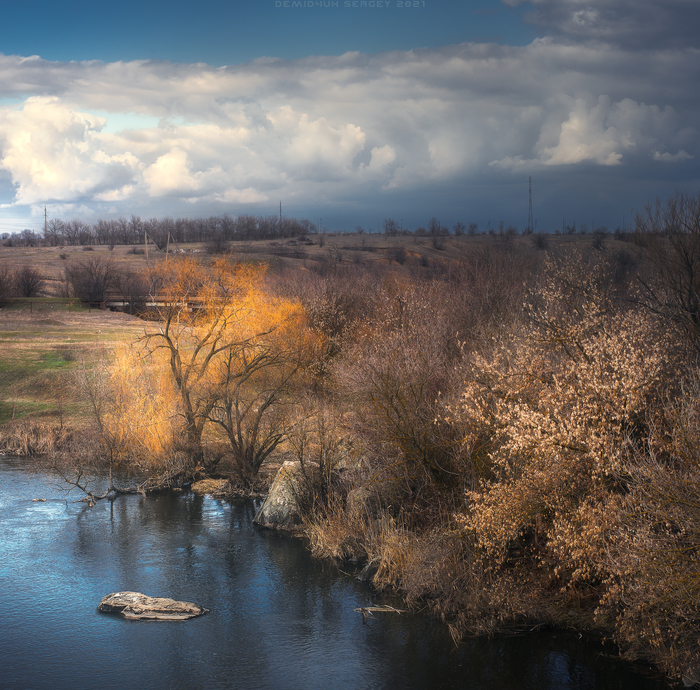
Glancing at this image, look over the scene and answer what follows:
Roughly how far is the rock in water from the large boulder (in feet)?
21.3

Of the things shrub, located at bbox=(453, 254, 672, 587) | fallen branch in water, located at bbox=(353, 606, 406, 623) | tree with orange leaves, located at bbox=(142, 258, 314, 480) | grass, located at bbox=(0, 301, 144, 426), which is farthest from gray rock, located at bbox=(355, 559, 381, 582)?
grass, located at bbox=(0, 301, 144, 426)

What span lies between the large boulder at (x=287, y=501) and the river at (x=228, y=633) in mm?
1025

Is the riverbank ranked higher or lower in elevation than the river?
higher

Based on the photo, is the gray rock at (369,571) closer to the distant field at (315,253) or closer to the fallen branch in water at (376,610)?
the fallen branch in water at (376,610)

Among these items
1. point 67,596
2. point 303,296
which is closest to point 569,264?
point 303,296

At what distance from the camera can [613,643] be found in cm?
1638

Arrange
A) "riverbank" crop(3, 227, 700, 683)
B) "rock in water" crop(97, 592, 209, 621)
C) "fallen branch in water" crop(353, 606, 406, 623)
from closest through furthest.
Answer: "riverbank" crop(3, 227, 700, 683) < "rock in water" crop(97, 592, 209, 621) < "fallen branch in water" crop(353, 606, 406, 623)

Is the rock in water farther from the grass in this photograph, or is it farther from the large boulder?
the grass

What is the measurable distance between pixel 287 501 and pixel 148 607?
24.3 feet

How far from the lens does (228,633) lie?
16.9 metres

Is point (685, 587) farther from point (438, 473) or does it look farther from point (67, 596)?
point (67, 596)

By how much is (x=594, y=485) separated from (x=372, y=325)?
2742cm

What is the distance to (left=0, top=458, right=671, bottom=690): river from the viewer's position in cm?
1502

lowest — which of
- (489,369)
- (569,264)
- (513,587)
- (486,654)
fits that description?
(486,654)
